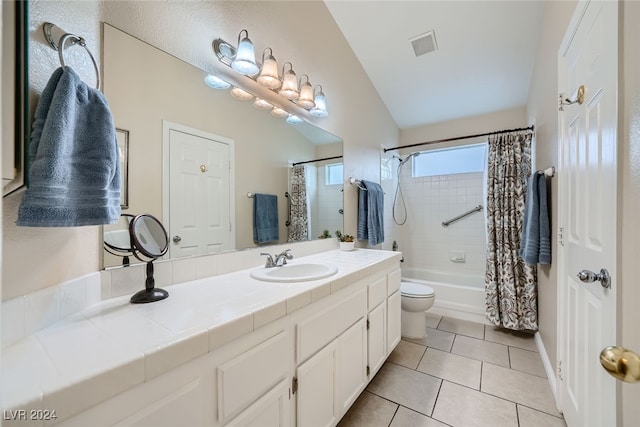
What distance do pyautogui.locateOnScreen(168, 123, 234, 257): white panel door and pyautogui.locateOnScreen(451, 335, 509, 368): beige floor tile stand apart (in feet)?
6.79

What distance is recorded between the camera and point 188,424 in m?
0.69

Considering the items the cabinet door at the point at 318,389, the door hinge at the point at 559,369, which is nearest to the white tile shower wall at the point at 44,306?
the cabinet door at the point at 318,389

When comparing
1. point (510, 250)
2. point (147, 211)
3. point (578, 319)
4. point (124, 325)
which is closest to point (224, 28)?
point (147, 211)

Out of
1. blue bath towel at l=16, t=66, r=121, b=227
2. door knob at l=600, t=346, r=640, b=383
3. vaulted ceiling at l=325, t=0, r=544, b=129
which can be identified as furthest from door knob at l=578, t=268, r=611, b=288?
vaulted ceiling at l=325, t=0, r=544, b=129

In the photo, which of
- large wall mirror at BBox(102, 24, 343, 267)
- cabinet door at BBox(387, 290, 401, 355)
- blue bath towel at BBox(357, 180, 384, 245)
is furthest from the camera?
blue bath towel at BBox(357, 180, 384, 245)

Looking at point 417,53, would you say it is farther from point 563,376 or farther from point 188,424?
point 188,424

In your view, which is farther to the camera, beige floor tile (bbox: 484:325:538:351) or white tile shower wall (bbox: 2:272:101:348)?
beige floor tile (bbox: 484:325:538:351)

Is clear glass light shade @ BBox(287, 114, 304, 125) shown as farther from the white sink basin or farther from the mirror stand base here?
the mirror stand base

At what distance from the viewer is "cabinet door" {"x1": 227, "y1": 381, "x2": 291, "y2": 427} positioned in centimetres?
83

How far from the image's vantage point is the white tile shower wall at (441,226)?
328 centimetres

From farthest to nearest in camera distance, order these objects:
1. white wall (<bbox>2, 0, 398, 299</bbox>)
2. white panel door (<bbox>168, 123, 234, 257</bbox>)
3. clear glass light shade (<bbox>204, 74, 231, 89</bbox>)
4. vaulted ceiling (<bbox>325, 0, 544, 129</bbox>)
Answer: vaulted ceiling (<bbox>325, 0, 544, 129</bbox>), clear glass light shade (<bbox>204, 74, 231, 89</bbox>), white panel door (<bbox>168, 123, 234, 257</bbox>), white wall (<bbox>2, 0, 398, 299</bbox>)

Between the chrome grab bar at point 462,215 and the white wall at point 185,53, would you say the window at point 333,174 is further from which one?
the chrome grab bar at point 462,215

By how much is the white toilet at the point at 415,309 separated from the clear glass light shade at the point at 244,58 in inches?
82.9

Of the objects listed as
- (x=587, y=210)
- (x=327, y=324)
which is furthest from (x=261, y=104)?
(x=587, y=210)
